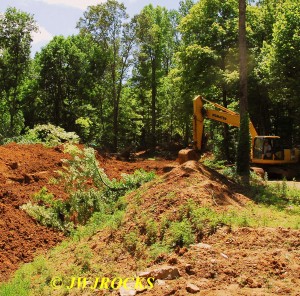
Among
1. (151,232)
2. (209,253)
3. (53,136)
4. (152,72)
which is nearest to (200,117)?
(53,136)

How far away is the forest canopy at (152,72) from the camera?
24109mm

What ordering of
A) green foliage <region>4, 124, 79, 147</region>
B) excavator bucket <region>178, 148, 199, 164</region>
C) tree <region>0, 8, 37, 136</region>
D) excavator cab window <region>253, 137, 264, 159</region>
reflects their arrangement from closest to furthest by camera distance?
green foliage <region>4, 124, 79, 147</region> < excavator bucket <region>178, 148, 199, 164</region> < excavator cab window <region>253, 137, 264, 159</region> < tree <region>0, 8, 37, 136</region>

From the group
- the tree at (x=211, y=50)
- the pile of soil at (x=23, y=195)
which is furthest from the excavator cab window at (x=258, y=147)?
the pile of soil at (x=23, y=195)

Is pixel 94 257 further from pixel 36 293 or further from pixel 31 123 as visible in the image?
pixel 31 123

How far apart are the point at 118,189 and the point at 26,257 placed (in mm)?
4310

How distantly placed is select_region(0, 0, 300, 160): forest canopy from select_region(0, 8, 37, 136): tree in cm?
8

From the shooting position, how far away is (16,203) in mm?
11562

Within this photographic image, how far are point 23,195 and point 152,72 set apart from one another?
84.5 ft

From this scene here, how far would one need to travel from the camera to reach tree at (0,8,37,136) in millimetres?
30656

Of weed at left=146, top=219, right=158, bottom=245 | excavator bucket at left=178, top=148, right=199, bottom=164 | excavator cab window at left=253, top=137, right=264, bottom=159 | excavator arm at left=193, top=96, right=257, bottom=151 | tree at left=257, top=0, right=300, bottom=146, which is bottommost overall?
weed at left=146, top=219, right=158, bottom=245

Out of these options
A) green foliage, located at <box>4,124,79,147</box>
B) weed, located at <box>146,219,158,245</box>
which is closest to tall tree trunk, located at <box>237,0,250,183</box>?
green foliage, located at <box>4,124,79,147</box>

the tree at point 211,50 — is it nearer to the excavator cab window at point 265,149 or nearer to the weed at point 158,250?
the excavator cab window at point 265,149

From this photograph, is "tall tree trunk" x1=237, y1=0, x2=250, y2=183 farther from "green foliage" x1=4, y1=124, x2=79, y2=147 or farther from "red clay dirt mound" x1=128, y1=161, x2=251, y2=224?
"green foliage" x1=4, y1=124, x2=79, y2=147

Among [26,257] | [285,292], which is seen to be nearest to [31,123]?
[26,257]
